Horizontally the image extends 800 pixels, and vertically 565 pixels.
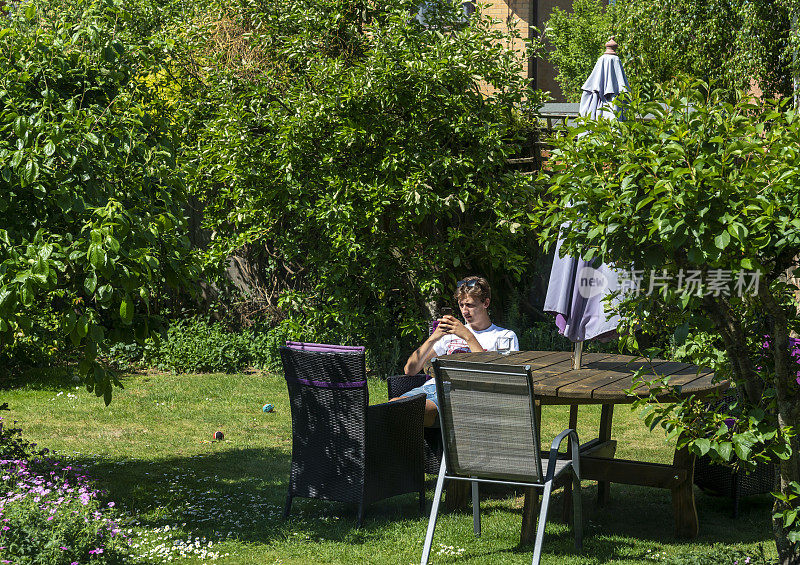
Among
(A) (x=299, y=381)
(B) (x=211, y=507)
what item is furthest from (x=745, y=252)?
(B) (x=211, y=507)

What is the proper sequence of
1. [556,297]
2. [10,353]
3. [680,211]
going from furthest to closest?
[10,353], [556,297], [680,211]

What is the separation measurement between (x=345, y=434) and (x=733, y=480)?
2324 millimetres

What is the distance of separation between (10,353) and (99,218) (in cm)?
575

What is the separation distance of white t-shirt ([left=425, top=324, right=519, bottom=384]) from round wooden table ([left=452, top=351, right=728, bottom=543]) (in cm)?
27

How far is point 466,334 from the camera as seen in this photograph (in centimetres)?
574

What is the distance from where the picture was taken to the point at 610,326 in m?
5.21

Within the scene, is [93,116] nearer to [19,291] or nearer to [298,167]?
[19,291]

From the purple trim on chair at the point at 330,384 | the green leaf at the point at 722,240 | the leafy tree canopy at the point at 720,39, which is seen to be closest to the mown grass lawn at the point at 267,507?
the purple trim on chair at the point at 330,384

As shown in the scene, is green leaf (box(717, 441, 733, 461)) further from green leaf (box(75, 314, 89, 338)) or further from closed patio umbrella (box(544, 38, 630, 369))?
green leaf (box(75, 314, 89, 338))

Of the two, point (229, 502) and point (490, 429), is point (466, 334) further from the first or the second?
point (229, 502)

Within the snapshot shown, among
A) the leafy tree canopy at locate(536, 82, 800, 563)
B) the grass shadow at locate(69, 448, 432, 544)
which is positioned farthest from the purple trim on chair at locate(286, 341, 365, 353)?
the leafy tree canopy at locate(536, 82, 800, 563)

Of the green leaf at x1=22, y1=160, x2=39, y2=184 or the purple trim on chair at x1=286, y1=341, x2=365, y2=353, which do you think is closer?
the green leaf at x1=22, y1=160, x2=39, y2=184

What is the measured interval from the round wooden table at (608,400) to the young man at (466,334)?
0.23 metres

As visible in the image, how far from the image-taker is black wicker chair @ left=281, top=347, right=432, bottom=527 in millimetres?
4789
